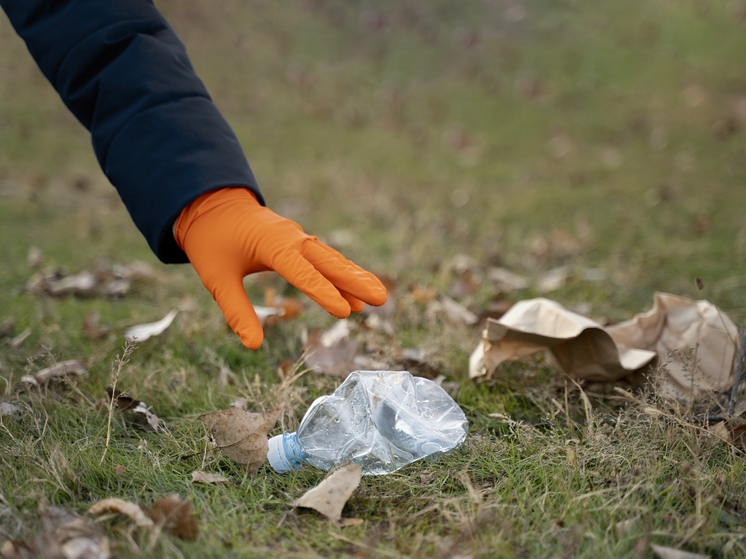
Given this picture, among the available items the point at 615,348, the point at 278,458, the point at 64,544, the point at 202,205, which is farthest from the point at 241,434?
the point at 615,348

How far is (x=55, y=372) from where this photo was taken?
1702mm

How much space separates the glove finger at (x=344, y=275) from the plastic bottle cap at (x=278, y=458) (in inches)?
17.9

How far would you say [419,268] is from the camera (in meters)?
3.07

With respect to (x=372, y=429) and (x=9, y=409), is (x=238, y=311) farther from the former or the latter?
(x=9, y=409)

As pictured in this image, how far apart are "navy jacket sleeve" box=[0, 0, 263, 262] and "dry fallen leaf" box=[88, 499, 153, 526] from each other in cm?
75

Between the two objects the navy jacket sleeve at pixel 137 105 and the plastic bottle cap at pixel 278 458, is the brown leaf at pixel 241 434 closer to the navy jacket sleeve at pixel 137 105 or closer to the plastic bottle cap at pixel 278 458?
the plastic bottle cap at pixel 278 458

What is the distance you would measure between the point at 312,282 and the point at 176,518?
65 cm

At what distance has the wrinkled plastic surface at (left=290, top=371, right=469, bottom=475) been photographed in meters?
1.39

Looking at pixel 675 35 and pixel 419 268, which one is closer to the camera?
pixel 419 268

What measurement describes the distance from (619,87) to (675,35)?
5.16 feet

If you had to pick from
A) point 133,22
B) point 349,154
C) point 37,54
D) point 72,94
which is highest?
point 133,22

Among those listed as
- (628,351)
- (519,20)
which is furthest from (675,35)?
(628,351)

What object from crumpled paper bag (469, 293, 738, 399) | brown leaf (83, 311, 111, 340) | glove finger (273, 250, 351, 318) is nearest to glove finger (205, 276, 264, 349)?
glove finger (273, 250, 351, 318)

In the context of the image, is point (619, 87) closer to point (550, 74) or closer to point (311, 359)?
point (550, 74)
